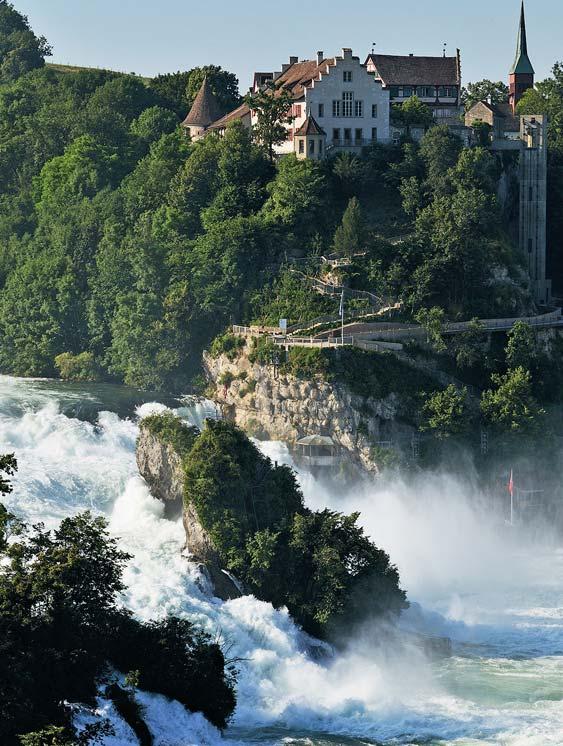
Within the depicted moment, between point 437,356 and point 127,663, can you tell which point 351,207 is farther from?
point 127,663

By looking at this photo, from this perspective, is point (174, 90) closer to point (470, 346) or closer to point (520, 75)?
point (520, 75)

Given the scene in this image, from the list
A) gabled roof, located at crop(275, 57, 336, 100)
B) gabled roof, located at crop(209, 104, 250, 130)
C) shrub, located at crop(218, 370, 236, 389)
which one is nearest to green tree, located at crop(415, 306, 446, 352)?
shrub, located at crop(218, 370, 236, 389)

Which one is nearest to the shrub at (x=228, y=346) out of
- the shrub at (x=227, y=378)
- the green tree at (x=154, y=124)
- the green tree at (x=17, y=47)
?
the shrub at (x=227, y=378)

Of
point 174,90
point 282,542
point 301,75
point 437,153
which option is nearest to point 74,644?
point 282,542

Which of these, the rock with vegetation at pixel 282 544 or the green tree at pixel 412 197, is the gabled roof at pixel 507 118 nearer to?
the green tree at pixel 412 197

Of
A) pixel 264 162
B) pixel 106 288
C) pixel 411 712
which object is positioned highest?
pixel 264 162

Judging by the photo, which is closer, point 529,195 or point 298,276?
point 298,276

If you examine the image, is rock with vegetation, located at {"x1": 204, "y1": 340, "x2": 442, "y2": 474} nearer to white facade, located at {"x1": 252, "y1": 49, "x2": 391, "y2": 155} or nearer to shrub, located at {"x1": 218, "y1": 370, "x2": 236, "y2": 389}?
shrub, located at {"x1": 218, "y1": 370, "x2": 236, "y2": 389}

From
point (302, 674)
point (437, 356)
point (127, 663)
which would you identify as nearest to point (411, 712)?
point (302, 674)
